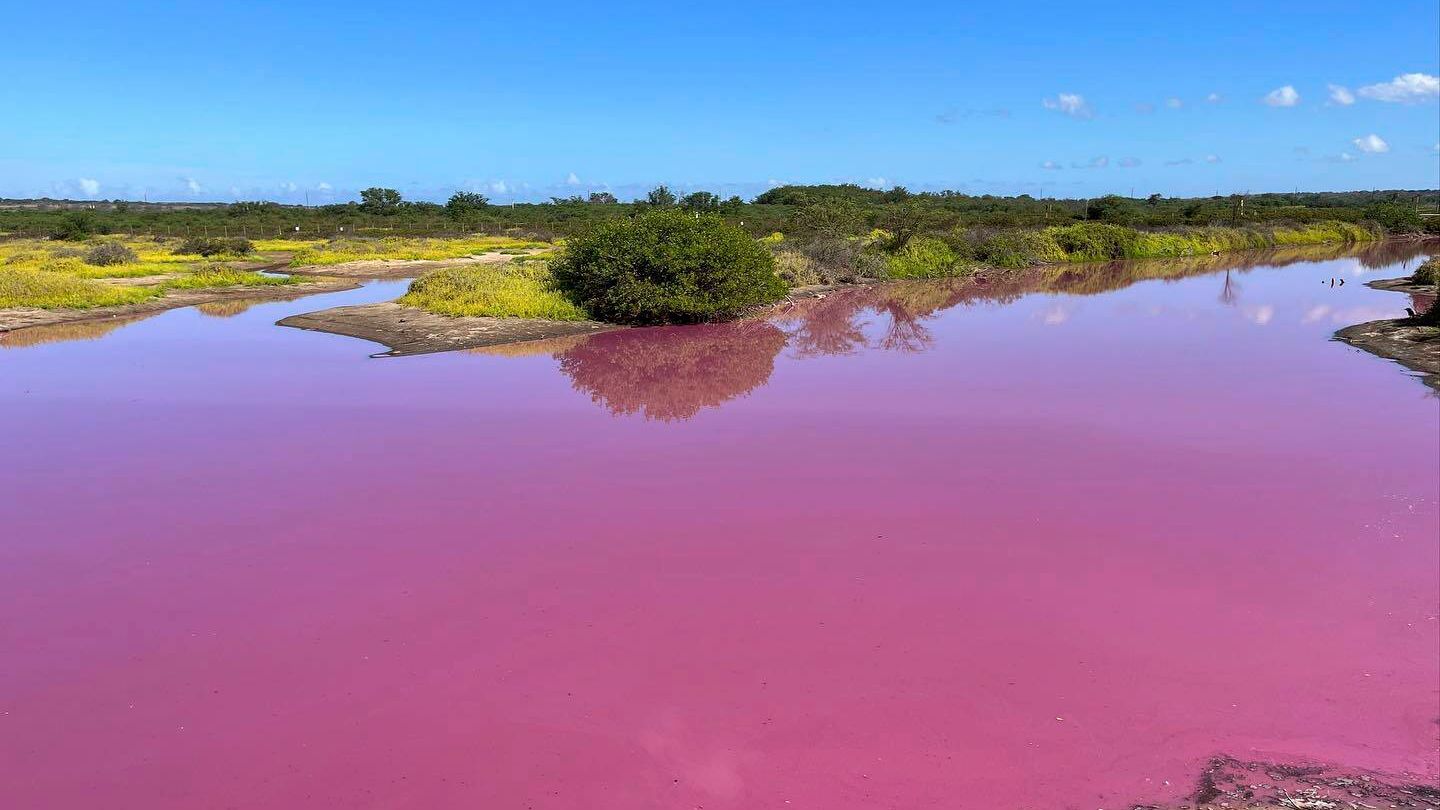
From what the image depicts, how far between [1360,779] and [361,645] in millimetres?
5307

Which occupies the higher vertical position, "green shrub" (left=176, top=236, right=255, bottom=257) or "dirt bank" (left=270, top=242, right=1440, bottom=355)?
"green shrub" (left=176, top=236, right=255, bottom=257)

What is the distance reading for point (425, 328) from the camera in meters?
17.6

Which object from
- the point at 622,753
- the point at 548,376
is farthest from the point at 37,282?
the point at 622,753

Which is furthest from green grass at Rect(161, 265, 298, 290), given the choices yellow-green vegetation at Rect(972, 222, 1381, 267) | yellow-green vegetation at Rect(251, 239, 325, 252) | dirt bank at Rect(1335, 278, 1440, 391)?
dirt bank at Rect(1335, 278, 1440, 391)

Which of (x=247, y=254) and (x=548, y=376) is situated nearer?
(x=548, y=376)

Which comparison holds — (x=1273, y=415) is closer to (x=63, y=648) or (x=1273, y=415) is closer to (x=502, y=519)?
(x=502, y=519)

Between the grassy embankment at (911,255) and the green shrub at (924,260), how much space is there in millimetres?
43

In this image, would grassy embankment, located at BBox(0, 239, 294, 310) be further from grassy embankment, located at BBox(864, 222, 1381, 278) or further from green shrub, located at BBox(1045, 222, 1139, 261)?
green shrub, located at BBox(1045, 222, 1139, 261)

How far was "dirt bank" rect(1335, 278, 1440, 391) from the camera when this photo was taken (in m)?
13.6

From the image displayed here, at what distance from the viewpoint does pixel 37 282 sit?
21.2 metres

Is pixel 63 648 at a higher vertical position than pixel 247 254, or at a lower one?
lower

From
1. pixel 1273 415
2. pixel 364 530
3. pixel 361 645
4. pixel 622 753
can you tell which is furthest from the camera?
pixel 1273 415

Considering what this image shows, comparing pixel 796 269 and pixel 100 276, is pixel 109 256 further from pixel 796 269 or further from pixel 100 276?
pixel 796 269

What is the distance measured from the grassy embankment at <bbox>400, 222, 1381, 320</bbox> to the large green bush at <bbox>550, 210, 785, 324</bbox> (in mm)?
818
